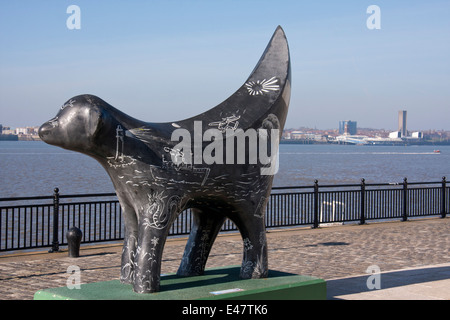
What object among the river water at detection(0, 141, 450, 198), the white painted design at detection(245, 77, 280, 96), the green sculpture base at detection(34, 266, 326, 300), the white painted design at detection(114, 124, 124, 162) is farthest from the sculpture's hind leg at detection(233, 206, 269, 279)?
the river water at detection(0, 141, 450, 198)

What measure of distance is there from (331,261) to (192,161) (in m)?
5.52

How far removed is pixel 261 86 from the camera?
26.0 ft

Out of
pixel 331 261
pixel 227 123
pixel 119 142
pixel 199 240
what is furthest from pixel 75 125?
pixel 331 261

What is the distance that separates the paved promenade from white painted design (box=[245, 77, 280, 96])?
3.15 metres

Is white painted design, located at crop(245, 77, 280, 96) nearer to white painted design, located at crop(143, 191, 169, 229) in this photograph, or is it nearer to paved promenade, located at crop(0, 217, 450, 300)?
white painted design, located at crop(143, 191, 169, 229)

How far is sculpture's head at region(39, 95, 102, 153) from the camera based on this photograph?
253 inches

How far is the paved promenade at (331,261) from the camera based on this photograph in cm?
905

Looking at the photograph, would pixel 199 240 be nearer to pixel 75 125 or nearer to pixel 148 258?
pixel 148 258

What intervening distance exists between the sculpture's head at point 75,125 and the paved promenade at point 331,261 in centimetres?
305

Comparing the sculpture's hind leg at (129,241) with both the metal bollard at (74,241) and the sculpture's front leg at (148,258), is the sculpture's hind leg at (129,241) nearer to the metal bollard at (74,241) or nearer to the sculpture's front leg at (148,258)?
the sculpture's front leg at (148,258)

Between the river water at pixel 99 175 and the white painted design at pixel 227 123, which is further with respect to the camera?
the river water at pixel 99 175

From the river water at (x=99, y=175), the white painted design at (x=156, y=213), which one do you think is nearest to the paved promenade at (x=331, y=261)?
the white painted design at (x=156, y=213)
